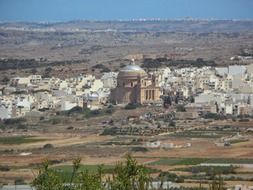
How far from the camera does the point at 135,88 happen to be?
4966 cm

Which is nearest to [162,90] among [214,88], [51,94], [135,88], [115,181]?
[135,88]

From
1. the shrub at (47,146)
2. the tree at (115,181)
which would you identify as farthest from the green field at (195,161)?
the tree at (115,181)

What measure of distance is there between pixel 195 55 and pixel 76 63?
1107 cm

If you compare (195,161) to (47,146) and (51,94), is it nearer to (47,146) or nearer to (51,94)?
(47,146)

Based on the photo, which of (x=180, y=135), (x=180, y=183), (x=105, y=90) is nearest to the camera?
(x=180, y=183)

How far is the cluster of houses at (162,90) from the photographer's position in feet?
154

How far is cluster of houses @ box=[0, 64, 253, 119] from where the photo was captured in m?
47.0

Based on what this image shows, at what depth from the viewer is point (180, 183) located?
25.8 m

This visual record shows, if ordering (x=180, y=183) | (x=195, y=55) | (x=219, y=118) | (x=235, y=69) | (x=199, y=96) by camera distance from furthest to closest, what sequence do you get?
1. (x=195, y=55)
2. (x=235, y=69)
3. (x=199, y=96)
4. (x=219, y=118)
5. (x=180, y=183)

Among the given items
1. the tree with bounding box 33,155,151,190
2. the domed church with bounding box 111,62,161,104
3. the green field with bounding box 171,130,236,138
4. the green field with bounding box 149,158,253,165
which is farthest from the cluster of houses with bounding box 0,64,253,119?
the tree with bounding box 33,155,151,190

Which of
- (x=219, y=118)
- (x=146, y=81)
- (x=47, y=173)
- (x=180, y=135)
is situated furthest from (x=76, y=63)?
(x=47, y=173)

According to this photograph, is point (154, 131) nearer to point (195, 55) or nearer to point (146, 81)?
point (146, 81)

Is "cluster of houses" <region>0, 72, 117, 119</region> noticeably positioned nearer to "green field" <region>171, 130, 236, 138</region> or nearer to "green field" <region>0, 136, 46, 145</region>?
"green field" <region>0, 136, 46, 145</region>

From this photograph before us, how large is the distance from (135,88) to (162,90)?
2752mm
